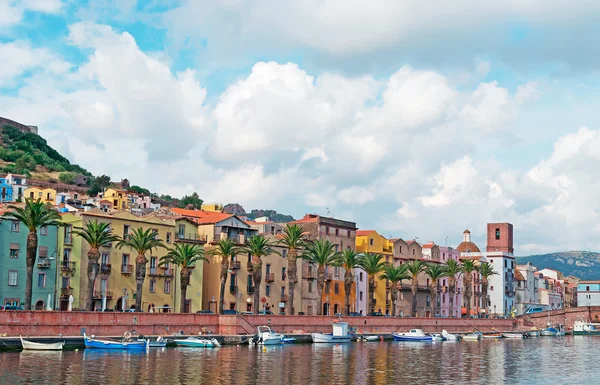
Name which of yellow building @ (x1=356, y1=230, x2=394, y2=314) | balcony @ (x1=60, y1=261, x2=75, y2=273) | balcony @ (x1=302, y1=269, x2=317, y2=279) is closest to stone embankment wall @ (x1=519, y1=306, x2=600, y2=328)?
yellow building @ (x1=356, y1=230, x2=394, y2=314)

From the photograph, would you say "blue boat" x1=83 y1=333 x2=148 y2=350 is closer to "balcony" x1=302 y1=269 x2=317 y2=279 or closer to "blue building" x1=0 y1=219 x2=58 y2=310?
"blue building" x1=0 y1=219 x2=58 y2=310

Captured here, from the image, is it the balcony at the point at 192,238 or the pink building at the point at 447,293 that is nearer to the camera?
the balcony at the point at 192,238

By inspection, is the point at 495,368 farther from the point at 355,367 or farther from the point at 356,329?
the point at 356,329

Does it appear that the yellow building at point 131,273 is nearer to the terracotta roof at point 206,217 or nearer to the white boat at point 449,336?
the terracotta roof at point 206,217

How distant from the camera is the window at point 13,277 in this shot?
Answer: 9938 cm

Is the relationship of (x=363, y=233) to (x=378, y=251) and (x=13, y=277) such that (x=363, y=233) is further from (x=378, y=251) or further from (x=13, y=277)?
(x=13, y=277)

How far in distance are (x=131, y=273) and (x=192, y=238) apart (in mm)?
14122

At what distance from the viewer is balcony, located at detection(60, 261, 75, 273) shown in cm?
10300

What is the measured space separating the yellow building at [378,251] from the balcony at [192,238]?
1609 inches

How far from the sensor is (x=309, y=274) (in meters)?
137

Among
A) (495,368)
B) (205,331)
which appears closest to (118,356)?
(205,331)

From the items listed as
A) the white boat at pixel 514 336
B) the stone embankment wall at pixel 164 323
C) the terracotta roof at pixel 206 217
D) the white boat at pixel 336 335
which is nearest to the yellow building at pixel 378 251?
the stone embankment wall at pixel 164 323

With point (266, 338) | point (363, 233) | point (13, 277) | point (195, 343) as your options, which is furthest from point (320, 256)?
point (13, 277)

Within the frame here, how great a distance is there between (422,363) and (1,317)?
42545mm
